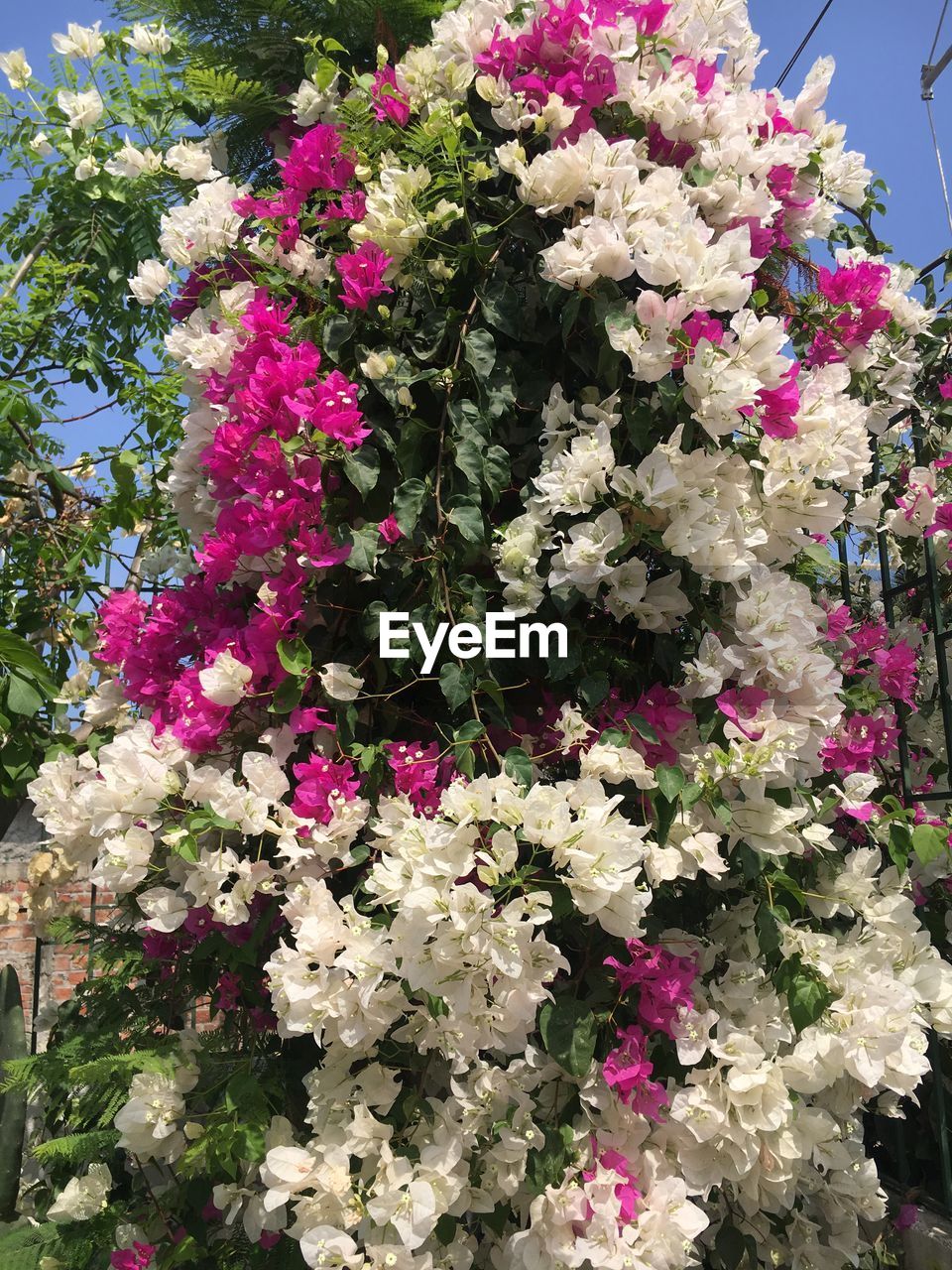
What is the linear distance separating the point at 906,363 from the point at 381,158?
1022mm

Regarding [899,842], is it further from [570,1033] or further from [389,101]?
[389,101]

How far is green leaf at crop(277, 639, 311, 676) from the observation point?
4.05 feet

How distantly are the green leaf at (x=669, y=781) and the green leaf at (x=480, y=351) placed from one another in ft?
1.80

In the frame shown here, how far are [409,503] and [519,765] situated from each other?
360 mm

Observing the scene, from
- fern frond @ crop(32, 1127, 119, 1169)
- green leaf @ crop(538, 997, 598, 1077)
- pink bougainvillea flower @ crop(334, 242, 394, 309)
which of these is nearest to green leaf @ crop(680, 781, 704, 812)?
green leaf @ crop(538, 997, 598, 1077)

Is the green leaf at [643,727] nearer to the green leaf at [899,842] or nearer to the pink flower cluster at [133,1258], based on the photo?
the green leaf at [899,842]

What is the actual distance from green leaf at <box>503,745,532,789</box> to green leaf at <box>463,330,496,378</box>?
→ 486 millimetres

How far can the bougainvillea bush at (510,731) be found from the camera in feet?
3.60

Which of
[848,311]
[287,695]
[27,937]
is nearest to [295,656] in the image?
[287,695]

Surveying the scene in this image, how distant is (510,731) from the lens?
4.11ft

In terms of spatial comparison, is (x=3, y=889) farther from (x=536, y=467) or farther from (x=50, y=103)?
(x=536, y=467)

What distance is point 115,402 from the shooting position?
126 inches

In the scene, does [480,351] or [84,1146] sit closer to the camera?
[480,351]

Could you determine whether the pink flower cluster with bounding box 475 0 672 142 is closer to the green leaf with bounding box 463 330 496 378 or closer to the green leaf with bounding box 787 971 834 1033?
the green leaf with bounding box 463 330 496 378
